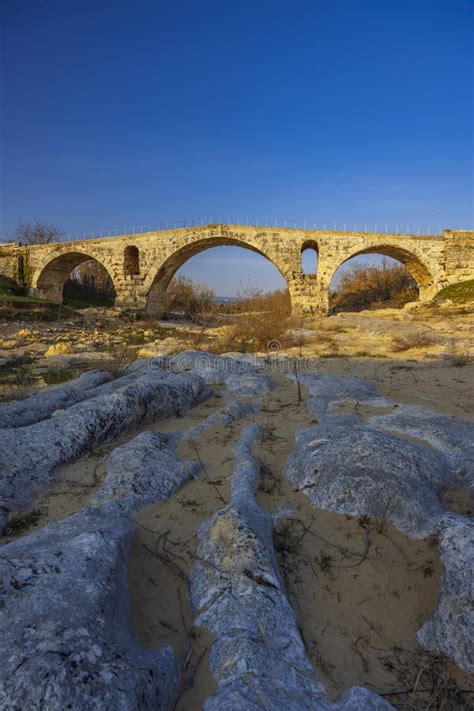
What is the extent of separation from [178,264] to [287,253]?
302 inches

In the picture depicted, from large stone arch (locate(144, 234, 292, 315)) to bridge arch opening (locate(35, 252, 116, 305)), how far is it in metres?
4.56

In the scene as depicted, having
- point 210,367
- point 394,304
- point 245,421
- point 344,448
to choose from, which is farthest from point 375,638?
point 394,304

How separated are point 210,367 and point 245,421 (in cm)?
193

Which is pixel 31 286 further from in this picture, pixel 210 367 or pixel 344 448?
pixel 344 448

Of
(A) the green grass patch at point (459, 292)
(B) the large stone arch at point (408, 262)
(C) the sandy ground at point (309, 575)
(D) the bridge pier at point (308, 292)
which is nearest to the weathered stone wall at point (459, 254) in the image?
(A) the green grass patch at point (459, 292)

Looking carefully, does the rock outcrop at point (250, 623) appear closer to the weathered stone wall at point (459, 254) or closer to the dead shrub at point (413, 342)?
the dead shrub at point (413, 342)

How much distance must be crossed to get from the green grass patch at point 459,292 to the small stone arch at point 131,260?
1877cm

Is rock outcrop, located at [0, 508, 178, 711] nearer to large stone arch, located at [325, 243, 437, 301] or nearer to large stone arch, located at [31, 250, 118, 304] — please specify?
large stone arch, located at [325, 243, 437, 301]

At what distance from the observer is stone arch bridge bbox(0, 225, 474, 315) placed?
21.5m

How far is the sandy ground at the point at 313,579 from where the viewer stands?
138cm

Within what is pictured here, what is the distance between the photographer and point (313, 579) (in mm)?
1772

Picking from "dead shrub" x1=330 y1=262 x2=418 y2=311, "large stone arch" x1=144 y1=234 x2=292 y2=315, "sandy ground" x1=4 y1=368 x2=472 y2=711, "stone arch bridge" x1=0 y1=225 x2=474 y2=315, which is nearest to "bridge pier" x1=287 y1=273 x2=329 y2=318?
"stone arch bridge" x1=0 y1=225 x2=474 y2=315

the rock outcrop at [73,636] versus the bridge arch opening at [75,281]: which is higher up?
the bridge arch opening at [75,281]

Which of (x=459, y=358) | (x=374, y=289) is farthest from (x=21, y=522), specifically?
(x=374, y=289)
